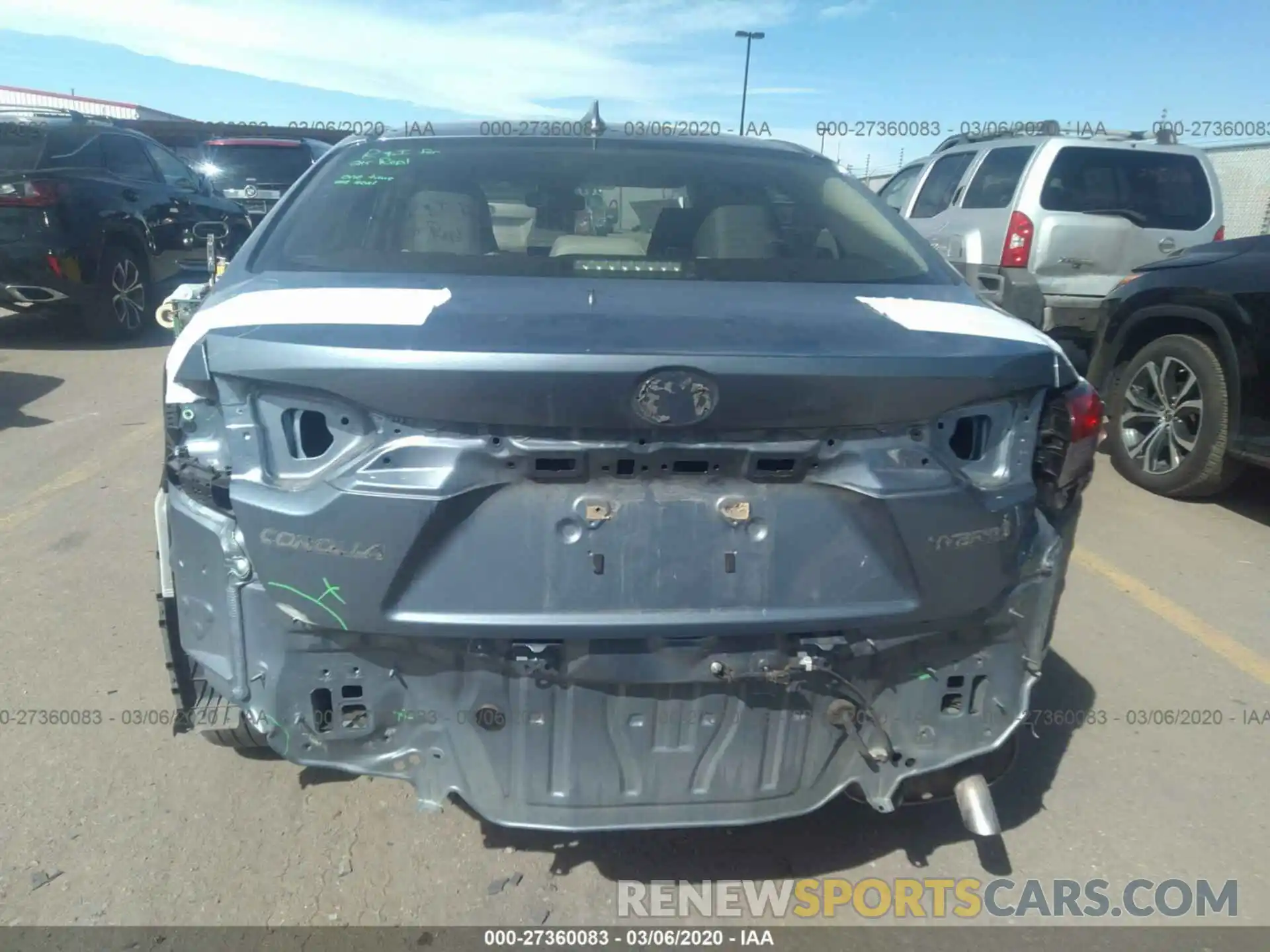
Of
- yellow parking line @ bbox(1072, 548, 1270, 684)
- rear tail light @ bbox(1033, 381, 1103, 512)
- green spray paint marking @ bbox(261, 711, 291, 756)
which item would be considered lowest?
yellow parking line @ bbox(1072, 548, 1270, 684)

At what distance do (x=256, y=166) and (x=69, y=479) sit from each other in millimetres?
9856

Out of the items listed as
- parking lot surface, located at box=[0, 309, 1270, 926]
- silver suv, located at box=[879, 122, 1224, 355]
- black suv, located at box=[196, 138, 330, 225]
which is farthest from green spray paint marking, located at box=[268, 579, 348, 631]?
black suv, located at box=[196, 138, 330, 225]

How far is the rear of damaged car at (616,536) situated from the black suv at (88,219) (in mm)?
6393

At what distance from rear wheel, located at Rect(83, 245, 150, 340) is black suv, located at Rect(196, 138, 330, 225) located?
4826 mm

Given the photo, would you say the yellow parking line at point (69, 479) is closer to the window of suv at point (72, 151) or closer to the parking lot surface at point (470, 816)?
the parking lot surface at point (470, 816)

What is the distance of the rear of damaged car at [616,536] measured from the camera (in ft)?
6.07

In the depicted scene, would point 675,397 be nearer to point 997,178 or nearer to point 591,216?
point 591,216

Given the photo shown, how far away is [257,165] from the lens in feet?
45.2

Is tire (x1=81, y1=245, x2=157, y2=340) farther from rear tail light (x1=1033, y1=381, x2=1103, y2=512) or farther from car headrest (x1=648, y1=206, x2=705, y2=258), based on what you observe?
rear tail light (x1=1033, y1=381, x2=1103, y2=512)

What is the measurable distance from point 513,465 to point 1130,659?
2.76 metres

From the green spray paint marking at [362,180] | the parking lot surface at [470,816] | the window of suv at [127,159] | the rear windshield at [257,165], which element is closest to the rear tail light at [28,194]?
the window of suv at [127,159]

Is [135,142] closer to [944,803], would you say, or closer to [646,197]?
[646,197]

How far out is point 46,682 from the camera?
10.6 ft

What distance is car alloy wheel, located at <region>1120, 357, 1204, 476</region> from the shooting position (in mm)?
5176
